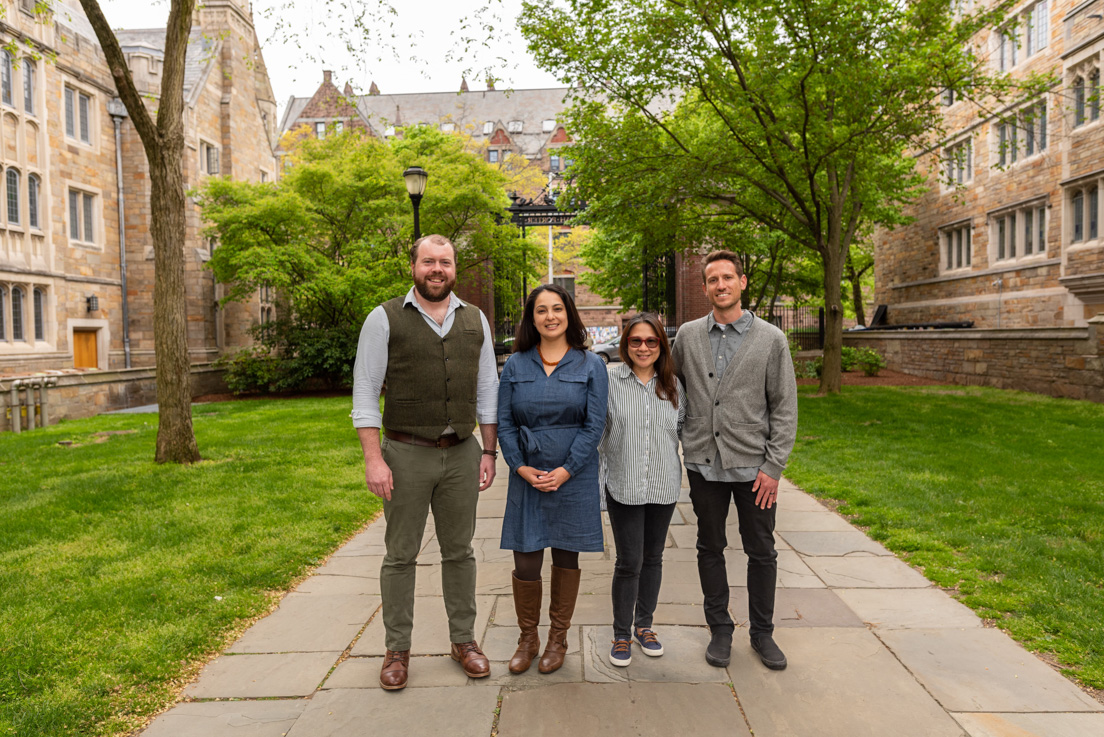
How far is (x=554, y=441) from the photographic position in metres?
3.16

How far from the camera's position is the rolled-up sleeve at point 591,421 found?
3.14 metres

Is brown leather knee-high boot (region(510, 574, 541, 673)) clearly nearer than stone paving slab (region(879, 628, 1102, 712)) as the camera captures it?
No

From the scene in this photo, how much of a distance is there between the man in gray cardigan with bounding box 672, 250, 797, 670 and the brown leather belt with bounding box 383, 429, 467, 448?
1.09 meters

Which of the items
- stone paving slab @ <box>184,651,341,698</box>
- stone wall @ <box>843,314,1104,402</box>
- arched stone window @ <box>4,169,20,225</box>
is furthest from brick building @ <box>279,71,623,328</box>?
stone paving slab @ <box>184,651,341,698</box>

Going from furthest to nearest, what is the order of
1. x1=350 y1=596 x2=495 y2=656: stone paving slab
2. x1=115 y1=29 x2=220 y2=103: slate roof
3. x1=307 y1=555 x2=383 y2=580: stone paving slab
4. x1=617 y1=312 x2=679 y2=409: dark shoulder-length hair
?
1. x1=115 y1=29 x2=220 y2=103: slate roof
2. x1=307 y1=555 x2=383 y2=580: stone paving slab
3. x1=350 y1=596 x2=495 y2=656: stone paving slab
4. x1=617 y1=312 x2=679 y2=409: dark shoulder-length hair

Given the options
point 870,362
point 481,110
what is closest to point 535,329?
point 870,362

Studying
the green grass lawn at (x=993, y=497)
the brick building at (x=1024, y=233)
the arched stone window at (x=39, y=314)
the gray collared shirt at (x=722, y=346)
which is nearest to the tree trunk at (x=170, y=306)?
the gray collared shirt at (x=722, y=346)

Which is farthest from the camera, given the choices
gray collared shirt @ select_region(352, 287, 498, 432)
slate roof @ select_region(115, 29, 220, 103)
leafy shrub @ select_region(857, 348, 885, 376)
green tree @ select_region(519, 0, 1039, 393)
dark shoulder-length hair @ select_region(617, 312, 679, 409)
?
slate roof @ select_region(115, 29, 220, 103)

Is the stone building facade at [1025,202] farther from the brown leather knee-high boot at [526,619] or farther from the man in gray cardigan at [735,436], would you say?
the brown leather knee-high boot at [526,619]

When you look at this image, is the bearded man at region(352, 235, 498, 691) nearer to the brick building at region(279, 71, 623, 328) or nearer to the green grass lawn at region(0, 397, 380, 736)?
the green grass lawn at region(0, 397, 380, 736)

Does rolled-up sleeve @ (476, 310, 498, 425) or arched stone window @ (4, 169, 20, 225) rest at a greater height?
arched stone window @ (4, 169, 20, 225)

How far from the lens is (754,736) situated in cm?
275

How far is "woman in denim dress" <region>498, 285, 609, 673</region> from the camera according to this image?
3162 millimetres

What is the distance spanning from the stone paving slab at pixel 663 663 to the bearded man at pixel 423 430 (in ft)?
1.69
